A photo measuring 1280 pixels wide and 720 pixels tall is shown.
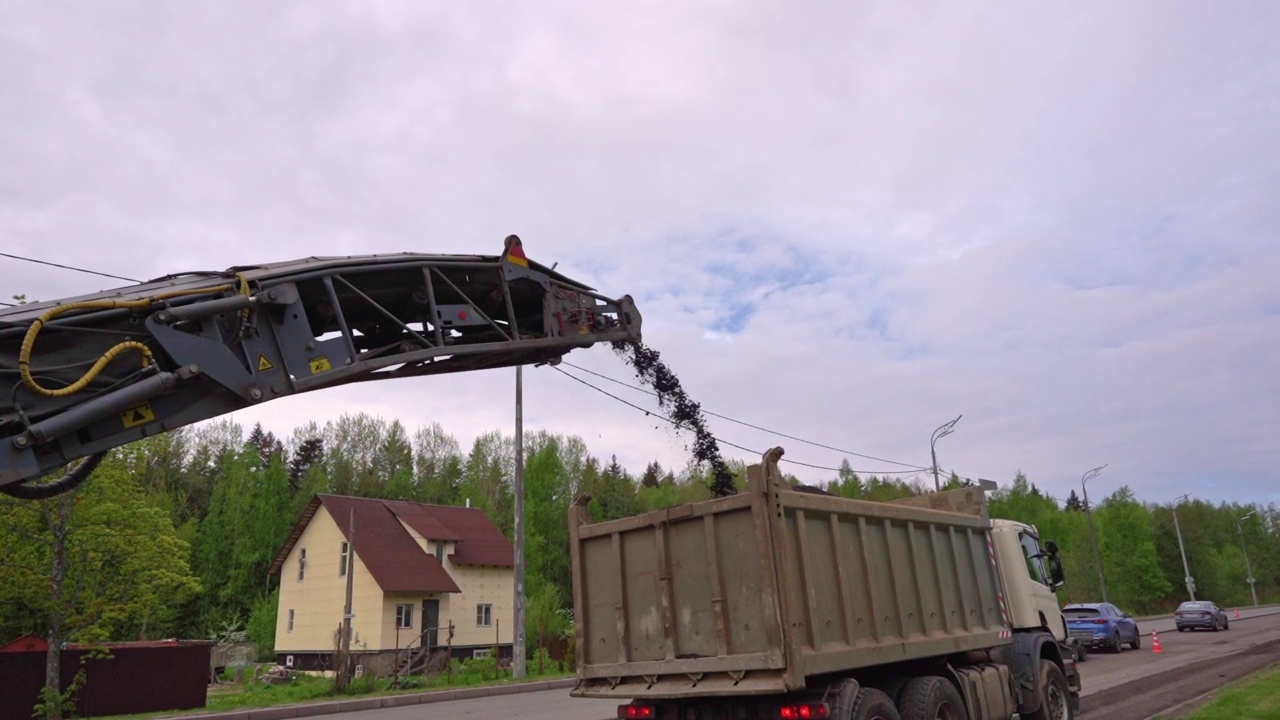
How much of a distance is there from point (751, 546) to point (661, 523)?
103cm

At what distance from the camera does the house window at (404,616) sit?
34.6m

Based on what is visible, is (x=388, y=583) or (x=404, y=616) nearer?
(x=388, y=583)

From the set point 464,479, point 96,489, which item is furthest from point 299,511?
point 96,489

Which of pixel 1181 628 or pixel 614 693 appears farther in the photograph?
pixel 1181 628

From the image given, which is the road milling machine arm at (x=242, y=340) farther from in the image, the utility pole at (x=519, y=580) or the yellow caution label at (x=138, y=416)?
the utility pole at (x=519, y=580)

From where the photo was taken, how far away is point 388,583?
34000 mm

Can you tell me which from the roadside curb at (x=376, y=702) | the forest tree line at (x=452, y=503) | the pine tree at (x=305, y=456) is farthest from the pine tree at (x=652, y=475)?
the roadside curb at (x=376, y=702)

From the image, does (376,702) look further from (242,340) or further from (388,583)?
(388,583)

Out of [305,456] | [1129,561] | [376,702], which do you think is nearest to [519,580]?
[376,702]

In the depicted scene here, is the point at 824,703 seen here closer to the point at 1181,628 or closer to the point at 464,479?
the point at 1181,628

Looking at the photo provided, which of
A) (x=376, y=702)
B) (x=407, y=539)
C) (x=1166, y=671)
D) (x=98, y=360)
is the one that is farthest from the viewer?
(x=407, y=539)

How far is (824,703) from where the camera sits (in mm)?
6387

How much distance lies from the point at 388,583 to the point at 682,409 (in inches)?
1025

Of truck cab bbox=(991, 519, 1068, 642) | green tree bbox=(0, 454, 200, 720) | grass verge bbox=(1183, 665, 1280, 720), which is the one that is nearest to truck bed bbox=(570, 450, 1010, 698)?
truck cab bbox=(991, 519, 1068, 642)
